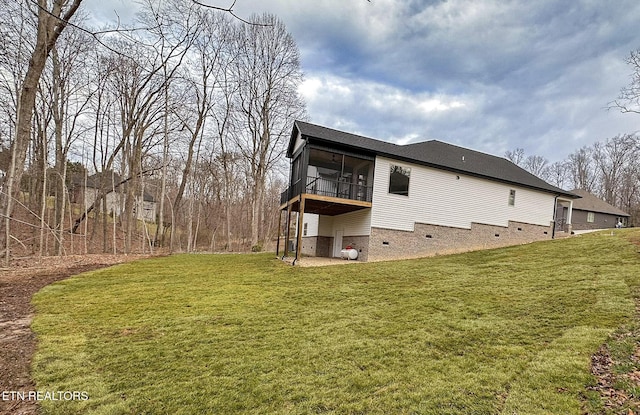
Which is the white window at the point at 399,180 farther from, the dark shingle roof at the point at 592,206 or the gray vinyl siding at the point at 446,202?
the dark shingle roof at the point at 592,206

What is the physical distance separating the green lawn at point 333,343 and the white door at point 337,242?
7455mm

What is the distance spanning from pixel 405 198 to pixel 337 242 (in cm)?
445

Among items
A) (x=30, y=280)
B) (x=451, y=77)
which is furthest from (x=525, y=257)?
(x=30, y=280)

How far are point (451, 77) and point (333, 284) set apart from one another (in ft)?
41.6

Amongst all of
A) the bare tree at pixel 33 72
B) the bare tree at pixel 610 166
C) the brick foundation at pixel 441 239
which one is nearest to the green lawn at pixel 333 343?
the bare tree at pixel 33 72

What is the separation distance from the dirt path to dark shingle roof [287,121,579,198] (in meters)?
9.27

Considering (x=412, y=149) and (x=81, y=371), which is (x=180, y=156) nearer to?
(x=412, y=149)

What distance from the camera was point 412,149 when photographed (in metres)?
15.4

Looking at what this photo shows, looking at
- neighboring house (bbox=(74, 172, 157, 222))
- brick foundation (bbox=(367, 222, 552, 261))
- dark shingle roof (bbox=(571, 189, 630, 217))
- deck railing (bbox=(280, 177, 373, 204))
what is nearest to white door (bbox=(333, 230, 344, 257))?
deck railing (bbox=(280, 177, 373, 204))

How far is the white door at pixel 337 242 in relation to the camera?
16.1m

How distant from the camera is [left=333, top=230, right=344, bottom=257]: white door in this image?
16.1 meters

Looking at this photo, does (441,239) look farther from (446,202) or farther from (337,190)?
(337,190)

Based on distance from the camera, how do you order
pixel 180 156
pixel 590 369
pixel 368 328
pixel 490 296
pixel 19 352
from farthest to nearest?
pixel 180 156 → pixel 490 296 → pixel 368 328 → pixel 19 352 → pixel 590 369

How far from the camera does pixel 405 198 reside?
13.9 metres
